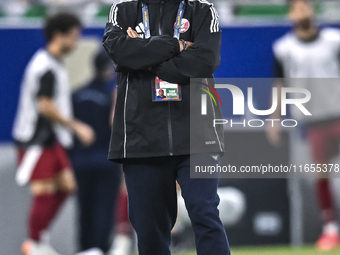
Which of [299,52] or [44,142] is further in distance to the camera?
[299,52]

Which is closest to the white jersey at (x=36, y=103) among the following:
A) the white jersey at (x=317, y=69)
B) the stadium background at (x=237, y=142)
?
the stadium background at (x=237, y=142)

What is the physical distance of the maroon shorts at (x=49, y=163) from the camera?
4.70m

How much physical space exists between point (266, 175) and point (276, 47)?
140cm

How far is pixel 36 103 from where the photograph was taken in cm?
483

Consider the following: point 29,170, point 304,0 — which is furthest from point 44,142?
point 304,0

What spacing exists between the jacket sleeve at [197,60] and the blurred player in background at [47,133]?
7.82 feet

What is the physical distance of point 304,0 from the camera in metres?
5.38

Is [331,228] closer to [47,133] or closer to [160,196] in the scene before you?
[47,133]

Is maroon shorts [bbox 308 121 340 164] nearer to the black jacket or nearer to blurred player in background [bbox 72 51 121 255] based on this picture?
blurred player in background [bbox 72 51 121 255]

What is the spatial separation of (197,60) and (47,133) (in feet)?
8.78

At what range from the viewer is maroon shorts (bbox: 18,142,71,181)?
15.4 ft

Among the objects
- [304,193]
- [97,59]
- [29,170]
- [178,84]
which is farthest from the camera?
[304,193]

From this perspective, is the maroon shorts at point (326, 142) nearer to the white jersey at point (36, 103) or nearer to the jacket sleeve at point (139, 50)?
the white jersey at point (36, 103)

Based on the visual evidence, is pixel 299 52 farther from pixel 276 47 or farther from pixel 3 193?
pixel 3 193
